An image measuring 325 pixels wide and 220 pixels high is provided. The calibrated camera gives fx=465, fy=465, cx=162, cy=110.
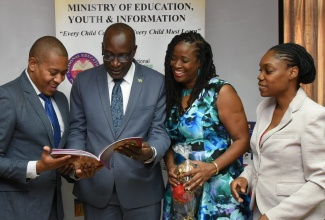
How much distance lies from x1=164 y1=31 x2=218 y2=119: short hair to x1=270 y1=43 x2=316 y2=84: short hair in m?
0.62

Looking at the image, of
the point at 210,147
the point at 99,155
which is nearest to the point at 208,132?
the point at 210,147

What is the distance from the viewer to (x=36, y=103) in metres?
2.97

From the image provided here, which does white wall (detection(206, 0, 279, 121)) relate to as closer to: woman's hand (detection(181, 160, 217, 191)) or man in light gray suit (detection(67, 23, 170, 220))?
man in light gray suit (detection(67, 23, 170, 220))

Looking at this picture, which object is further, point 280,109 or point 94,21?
point 94,21

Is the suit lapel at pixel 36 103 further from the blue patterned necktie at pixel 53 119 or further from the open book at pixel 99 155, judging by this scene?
the open book at pixel 99 155

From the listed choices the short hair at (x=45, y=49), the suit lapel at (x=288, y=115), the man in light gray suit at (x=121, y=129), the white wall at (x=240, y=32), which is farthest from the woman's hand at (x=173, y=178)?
the white wall at (x=240, y=32)

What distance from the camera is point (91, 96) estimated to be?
3146 mm

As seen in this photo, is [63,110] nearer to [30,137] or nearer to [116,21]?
[30,137]

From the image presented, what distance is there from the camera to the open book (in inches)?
100

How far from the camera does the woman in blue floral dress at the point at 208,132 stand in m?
3.01

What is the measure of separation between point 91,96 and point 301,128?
141 cm

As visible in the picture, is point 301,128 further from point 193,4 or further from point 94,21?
point 94,21

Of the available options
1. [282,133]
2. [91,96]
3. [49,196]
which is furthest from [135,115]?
[282,133]

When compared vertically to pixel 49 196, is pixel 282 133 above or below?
above
